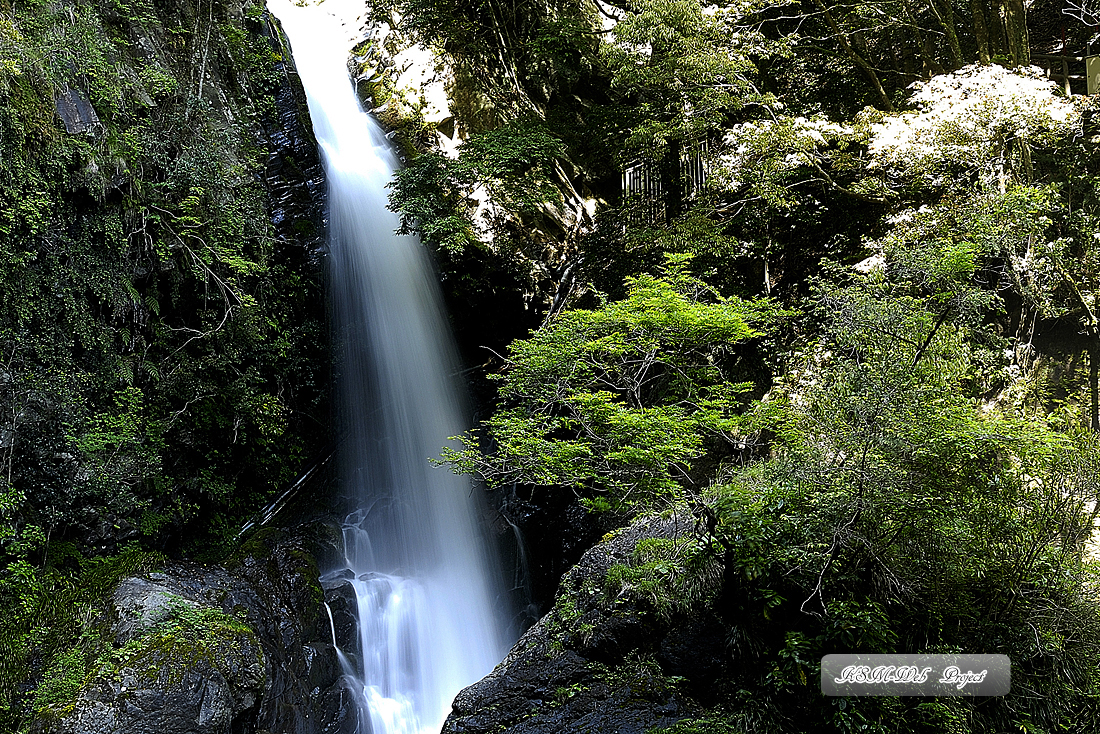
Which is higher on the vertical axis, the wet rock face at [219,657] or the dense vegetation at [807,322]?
the dense vegetation at [807,322]

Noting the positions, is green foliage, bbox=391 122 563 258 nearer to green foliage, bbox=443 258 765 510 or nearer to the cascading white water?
the cascading white water

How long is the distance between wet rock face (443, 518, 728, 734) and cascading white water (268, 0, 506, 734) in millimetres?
2817

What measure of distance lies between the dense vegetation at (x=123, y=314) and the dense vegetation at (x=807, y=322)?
9.72 feet

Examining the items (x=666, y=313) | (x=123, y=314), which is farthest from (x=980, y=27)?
(x=123, y=314)

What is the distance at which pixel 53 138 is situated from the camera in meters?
7.30

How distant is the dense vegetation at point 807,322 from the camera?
17.6 ft

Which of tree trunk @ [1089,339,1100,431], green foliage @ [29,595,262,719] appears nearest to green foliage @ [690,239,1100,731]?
tree trunk @ [1089,339,1100,431]

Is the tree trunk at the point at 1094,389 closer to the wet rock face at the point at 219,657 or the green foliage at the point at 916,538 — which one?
the green foliage at the point at 916,538

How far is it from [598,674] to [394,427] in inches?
245

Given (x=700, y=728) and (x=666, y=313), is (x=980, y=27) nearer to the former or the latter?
(x=666, y=313)

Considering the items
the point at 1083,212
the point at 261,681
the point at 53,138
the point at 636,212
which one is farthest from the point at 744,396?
the point at 53,138

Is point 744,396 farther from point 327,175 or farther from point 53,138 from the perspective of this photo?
point 53,138

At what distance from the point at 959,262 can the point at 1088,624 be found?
10.7ft

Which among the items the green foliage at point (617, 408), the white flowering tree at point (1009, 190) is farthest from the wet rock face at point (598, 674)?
the white flowering tree at point (1009, 190)
